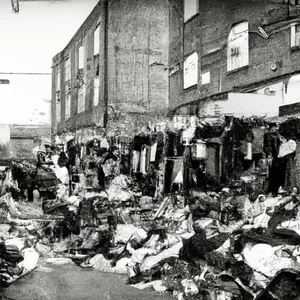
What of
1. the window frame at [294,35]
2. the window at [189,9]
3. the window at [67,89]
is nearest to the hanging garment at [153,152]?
the window at [67,89]

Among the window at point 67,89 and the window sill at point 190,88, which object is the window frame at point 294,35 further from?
the window at point 67,89

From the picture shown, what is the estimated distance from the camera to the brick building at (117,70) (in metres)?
3.40

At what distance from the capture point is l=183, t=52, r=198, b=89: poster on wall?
A: 11.1ft

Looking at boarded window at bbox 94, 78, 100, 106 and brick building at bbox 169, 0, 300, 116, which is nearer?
brick building at bbox 169, 0, 300, 116

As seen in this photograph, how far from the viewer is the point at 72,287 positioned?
324 cm

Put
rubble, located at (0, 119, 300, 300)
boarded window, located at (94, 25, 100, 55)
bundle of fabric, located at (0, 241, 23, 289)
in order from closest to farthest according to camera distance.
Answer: rubble, located at (0, 119, 300, 300) → bundle of fabric, located at (0, 241, 23, 289) → boarded window, located at (94, 25, 100, 55)

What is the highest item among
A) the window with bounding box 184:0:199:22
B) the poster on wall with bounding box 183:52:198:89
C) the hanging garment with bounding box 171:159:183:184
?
the window with bounding box 184:0:199:22

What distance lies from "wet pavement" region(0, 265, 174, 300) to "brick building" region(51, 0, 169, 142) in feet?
3.33

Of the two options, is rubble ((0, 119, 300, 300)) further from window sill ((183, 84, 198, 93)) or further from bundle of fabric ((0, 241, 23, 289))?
window sill ((183, 84, 198, 93))

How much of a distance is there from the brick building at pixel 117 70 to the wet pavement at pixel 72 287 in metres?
1.01

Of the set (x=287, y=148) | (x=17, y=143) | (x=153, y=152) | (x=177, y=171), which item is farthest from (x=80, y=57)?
(x=287, y=148)

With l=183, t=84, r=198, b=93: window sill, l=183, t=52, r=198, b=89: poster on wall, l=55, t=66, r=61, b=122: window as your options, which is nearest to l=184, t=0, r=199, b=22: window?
l=183, t=52, r=198, b=89: poster on wall

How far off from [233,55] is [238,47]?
0.21 ft

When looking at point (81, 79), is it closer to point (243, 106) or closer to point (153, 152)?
point (153, 152)
